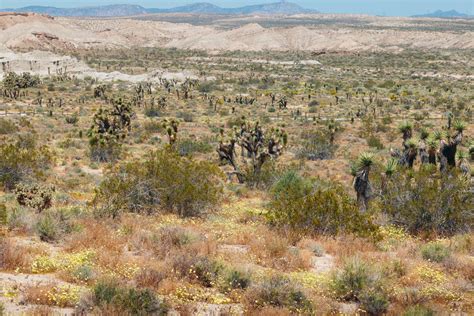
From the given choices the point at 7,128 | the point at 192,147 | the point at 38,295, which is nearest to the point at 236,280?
the point at 38,295

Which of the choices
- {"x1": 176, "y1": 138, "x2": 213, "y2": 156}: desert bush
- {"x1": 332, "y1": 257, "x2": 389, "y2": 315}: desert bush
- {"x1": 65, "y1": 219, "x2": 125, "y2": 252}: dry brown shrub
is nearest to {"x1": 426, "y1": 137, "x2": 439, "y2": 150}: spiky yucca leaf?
{"x1": 176, "y1": 138, "x2": 213, "y2": 156}: desert bush

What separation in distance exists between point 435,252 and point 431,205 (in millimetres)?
3409

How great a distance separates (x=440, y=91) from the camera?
6694 cm

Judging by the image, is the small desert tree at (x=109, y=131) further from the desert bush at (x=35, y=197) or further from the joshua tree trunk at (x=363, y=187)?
the joshua tree trunk at (x=363, y=187)

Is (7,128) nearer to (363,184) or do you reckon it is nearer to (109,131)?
(109,131)

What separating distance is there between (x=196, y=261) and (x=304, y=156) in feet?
80.0

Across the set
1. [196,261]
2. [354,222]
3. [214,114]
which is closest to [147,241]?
[196,261]

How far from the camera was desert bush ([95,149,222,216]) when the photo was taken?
1525 centimetres

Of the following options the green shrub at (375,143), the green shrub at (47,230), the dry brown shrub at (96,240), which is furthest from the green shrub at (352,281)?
the green shrub at (375,143)

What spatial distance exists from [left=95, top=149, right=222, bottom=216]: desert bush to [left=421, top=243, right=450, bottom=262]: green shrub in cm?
695

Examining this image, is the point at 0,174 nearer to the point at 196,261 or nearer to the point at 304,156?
the point at 196,261

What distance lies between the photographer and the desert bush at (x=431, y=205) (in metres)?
14.2

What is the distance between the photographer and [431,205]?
1434 cm

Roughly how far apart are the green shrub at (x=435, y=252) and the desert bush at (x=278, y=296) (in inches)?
160
